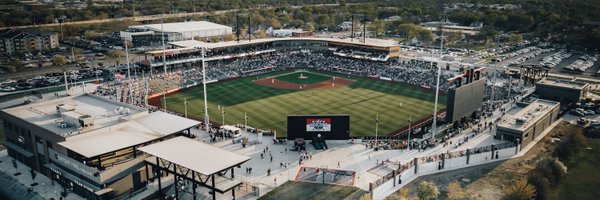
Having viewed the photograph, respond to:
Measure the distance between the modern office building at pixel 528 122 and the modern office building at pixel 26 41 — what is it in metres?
117

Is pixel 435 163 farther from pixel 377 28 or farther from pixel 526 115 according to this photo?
pixel 377 28

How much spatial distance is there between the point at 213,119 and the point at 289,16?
4508 inches

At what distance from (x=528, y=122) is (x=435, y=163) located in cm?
1645

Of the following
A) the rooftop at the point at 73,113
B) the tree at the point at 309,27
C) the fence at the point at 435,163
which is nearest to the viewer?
the fence at the point at 435,163

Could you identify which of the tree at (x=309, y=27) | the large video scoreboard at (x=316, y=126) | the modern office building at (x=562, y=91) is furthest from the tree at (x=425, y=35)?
the large video scoreboard at (x=316, y=126)

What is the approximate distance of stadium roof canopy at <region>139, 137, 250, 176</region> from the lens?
3941 centimetres

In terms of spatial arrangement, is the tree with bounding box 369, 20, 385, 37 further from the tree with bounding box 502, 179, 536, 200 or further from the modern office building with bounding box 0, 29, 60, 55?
the tree with bounding box 502, 179, 536, 200

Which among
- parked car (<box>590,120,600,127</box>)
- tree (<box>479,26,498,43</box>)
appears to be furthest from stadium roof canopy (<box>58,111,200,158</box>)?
tree (<box>479,26,498,43</box>)

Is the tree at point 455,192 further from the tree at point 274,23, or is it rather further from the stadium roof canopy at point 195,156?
the tree at point 274,23

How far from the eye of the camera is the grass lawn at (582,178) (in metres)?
43.7

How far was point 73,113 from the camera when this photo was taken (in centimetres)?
5059

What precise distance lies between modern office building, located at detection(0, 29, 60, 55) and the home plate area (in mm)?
102735

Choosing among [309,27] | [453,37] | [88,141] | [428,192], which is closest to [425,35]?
[453,37]

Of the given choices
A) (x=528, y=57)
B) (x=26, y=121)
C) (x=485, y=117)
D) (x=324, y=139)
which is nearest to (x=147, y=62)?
(x=26, y=121)
